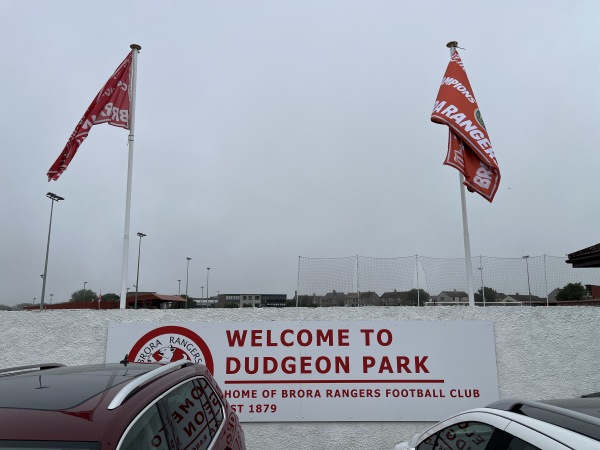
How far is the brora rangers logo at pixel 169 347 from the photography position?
7.07m

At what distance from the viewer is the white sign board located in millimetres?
6801

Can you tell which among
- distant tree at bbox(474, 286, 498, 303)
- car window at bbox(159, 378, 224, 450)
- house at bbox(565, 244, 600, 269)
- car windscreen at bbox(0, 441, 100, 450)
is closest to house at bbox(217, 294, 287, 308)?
distant tree at bbox(474, 286, 498, 303)

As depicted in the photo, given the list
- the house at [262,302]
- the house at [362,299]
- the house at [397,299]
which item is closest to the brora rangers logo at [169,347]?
the house at [262,302]

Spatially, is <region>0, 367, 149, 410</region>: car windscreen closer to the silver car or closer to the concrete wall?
the silver car

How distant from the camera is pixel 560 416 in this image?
2379 mm

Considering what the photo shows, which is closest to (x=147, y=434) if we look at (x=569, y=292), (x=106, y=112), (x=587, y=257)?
(x=106, y=112)

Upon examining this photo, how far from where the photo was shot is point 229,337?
23.3ft

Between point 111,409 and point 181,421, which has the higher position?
point 111,409

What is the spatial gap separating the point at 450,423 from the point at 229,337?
434 centimetres

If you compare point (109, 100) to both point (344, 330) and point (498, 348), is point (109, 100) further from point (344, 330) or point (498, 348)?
point (498, 348)

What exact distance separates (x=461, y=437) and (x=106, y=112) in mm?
7464

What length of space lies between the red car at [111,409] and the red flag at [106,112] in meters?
5.42

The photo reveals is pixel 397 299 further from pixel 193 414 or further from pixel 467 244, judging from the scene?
pixel 193 414

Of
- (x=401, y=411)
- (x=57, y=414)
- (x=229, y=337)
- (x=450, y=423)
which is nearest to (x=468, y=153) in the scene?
(x=401, y=411)
